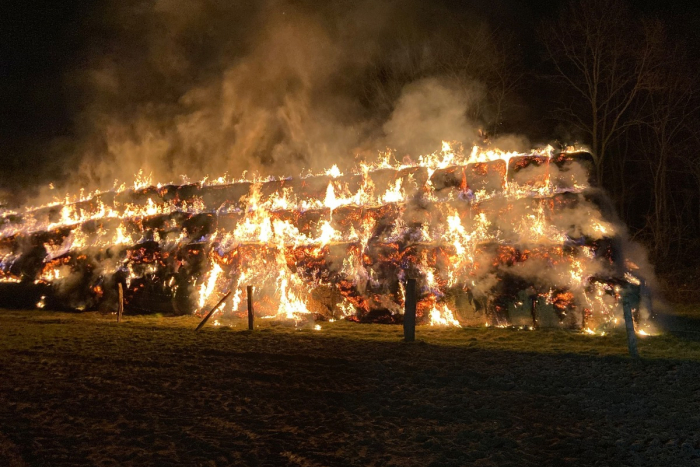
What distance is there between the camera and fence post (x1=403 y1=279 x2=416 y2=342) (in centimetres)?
949

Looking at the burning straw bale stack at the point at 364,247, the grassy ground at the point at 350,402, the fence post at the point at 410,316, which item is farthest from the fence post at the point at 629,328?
the fence post at the point at 410,316

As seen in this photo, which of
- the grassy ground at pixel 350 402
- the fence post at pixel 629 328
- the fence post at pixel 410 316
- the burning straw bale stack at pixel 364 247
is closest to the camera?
the grassy ground at pixel 350 402

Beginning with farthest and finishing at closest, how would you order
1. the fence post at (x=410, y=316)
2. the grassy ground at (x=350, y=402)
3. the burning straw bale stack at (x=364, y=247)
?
1. the burning straw bale stack at (x=364, y=247)
2. the fence post at (x=410, y=316)
3. the grassy ground at (x=350, y=402)

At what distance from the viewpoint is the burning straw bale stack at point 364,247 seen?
1144cm

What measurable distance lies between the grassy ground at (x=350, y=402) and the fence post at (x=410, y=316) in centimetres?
26

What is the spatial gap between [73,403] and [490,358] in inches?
232

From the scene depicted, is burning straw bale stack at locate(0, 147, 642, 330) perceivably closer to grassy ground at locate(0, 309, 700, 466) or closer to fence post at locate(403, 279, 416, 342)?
grassy ground at locate(0, 309, 700, 466)

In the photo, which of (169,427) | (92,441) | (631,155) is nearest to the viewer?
(92,441)

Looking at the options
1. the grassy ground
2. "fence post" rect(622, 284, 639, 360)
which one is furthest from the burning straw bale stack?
"fence post" rect(622, 284, 639, 360)

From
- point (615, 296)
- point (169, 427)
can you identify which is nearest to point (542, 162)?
point (615, 296)

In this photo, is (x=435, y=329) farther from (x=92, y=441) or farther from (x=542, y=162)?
(x=92, y=441)

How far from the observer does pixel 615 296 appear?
1059cm

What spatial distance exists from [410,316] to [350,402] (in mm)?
3880

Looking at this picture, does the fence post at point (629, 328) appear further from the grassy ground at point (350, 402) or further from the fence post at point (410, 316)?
the fence post at point (410, 316)
